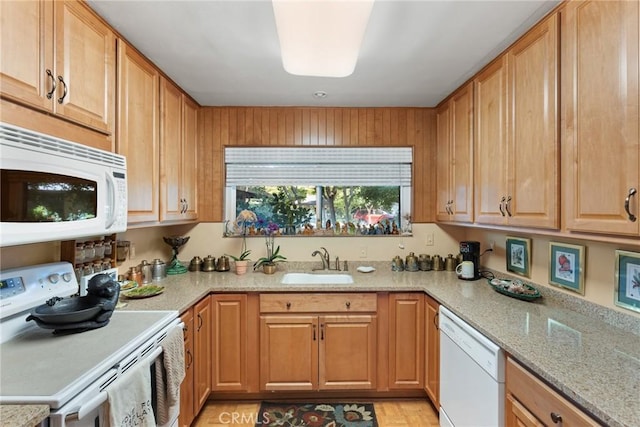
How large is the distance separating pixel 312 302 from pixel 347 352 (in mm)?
453

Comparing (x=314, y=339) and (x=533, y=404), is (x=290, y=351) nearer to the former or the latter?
(x=314, y=339)

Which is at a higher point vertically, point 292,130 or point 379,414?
point 292,130

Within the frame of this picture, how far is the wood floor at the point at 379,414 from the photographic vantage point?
2031mm

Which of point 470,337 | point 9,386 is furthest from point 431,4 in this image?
point 9,386

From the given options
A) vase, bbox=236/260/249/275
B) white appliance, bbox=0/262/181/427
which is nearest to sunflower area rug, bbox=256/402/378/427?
white appliance, bbox=0/262/181/427

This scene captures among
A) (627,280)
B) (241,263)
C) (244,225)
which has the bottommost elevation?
(241,263)

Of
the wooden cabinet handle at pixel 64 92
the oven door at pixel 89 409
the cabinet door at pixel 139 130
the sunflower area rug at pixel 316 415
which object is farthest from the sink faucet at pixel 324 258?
the wooden cabinet handle at pixel 64 92

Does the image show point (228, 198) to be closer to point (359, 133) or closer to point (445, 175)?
point (359, 133)

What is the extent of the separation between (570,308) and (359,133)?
1944mm

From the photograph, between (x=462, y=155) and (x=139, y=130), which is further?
(x=462, y=155)

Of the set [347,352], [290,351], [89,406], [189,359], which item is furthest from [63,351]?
[347,352]

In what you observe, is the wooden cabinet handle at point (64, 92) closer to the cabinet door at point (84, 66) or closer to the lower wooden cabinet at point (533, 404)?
the cabinet door at point (84, 66)

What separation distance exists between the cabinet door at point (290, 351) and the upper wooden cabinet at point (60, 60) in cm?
161

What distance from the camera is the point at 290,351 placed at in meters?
2.20
